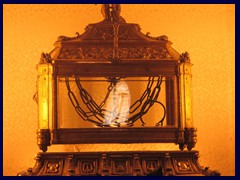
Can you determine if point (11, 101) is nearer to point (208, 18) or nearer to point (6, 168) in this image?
point (6, 168)

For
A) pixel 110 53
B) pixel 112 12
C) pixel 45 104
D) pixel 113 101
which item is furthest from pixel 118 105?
pixel 112 12

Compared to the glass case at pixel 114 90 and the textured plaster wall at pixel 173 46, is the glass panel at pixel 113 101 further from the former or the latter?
the textured plaster wall at pixel 173 46

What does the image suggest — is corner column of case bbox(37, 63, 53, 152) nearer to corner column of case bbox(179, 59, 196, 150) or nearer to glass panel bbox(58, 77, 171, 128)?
glass panel bbox(58, 77, 171, 128)

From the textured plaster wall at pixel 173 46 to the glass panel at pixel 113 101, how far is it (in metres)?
0.32

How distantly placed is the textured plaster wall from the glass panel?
0.32 m

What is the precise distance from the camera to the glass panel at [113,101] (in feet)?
8.09

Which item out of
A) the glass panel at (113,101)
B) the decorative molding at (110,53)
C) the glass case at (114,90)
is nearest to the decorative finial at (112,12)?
the glass case at (114,90)

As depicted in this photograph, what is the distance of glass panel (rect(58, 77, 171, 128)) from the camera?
2467 millimetres

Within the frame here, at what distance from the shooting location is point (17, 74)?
2809 mm

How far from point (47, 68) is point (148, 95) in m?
0.53

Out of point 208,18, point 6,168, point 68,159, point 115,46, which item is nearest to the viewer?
point 68,159

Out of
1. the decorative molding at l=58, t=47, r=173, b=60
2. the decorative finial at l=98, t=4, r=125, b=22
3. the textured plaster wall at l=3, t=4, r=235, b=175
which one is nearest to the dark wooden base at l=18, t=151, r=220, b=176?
the textured plaster wall at l=3, t=4, r=235, b=175

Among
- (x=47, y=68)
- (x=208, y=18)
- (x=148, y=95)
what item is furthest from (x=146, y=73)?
(x=208, y=18)

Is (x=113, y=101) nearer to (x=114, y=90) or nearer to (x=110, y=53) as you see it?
(x=114, y=90)
